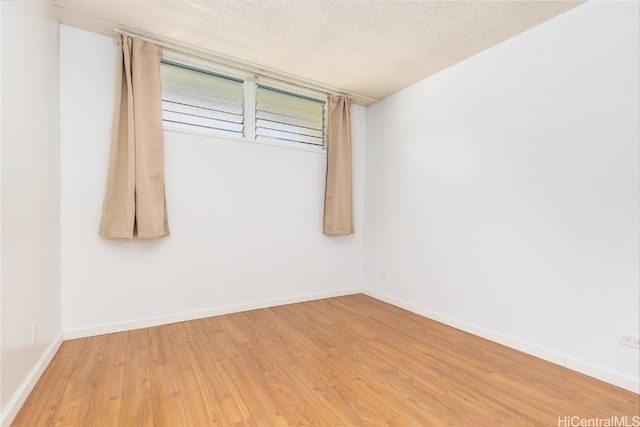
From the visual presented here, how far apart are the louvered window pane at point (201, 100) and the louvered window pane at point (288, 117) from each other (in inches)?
9.2

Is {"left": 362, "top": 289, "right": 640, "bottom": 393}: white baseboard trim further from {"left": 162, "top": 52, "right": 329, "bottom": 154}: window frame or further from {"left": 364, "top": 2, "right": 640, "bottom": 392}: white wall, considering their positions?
{"left": 162, "top": 52, "right": 329, "bottom": 154}: window frame

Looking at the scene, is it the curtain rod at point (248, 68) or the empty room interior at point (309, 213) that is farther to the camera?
the curtain rod at point (248, 68)

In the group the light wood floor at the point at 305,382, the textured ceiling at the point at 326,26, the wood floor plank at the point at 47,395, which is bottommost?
the light wood floor at the point at 305,382

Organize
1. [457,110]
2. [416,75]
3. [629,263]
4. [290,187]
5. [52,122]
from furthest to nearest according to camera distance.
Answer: [290,187], [416,75], [457,110], [52,122], [629,263]

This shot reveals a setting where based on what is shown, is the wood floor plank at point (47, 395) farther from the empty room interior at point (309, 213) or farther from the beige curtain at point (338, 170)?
the beige curtain at point (338, 170)

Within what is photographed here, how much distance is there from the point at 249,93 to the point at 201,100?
0.50 meters

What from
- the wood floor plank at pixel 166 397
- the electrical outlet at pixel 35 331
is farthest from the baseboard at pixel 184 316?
the wood floor plank at pixel 166 397

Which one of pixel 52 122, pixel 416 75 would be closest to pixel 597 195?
pixel 416 75

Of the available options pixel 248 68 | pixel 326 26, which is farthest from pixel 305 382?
pixel 248 68

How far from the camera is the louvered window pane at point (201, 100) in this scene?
8.84 ft

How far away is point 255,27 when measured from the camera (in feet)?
7.40

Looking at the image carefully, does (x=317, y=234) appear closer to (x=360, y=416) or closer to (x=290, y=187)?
(x=290, y=187)

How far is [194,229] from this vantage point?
9.06 ft

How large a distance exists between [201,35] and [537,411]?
11.3ft
